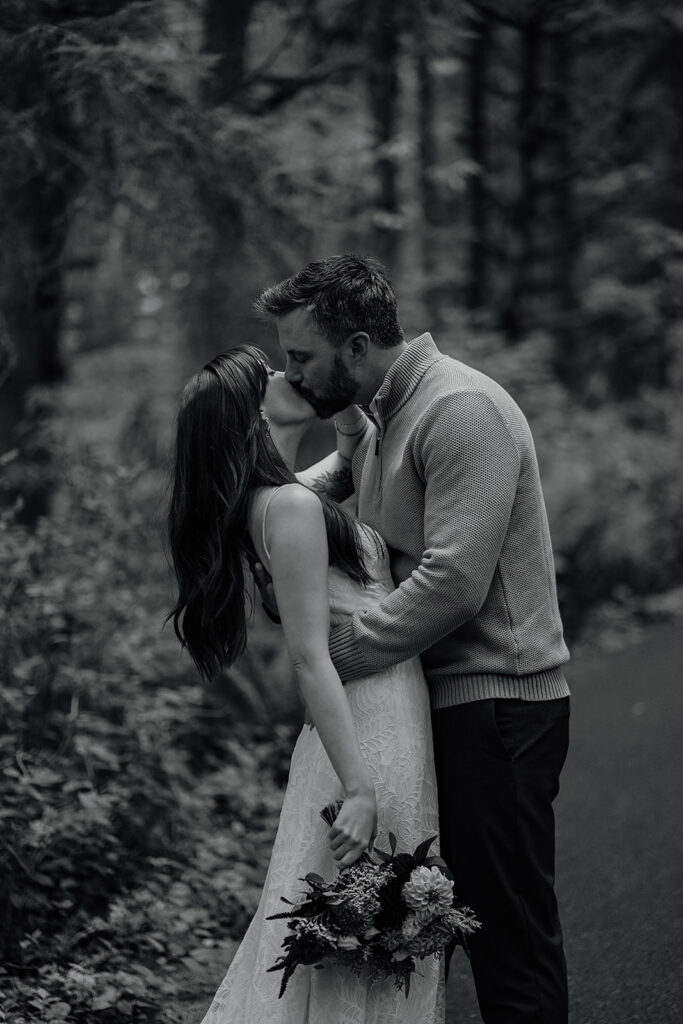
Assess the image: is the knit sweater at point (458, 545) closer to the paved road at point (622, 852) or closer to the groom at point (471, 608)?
the groom at point (471, 608)

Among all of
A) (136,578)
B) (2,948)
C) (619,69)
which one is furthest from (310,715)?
(619,69)

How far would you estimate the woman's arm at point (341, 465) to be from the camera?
363cm

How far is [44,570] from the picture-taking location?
631cm

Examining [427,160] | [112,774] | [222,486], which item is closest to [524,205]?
[427,160]

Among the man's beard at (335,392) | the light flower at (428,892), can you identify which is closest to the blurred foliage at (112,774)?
the light flower at (428,892)

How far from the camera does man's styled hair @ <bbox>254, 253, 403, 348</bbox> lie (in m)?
3.04

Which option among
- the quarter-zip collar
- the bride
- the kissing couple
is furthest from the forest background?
the quarter-zip collar

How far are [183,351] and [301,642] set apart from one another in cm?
608

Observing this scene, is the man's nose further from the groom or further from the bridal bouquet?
the bridal bouquet

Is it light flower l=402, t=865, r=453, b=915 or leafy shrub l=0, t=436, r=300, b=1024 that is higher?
light flower l=402, t=865, r=453, b=915

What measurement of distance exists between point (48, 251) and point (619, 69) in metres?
11.0

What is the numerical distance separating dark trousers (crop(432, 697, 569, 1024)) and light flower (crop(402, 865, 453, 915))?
32cm

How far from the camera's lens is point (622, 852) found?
5.74 metres

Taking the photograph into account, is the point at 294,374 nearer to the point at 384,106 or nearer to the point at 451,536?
the point at 451,536
